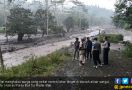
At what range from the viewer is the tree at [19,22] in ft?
150

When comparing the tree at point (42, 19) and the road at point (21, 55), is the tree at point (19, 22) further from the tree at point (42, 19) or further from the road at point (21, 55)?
the road at point (21, 55)

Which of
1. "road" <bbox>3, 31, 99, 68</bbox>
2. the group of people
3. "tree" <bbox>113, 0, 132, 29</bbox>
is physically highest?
"tree" <bbox>113, 0, 132, 29</bbox>

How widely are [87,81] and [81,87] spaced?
30.4 inches

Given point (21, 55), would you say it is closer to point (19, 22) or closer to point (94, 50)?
point (19, 22)

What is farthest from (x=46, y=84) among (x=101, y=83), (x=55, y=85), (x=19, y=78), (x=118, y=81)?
(x=118, y=81)

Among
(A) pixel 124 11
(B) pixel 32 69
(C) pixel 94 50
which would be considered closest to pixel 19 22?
(A) pixel 124 11

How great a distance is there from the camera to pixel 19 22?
46.3 meters

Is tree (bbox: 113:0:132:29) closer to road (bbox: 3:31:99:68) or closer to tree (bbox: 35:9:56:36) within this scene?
road (bbox: 3:31:99:68)

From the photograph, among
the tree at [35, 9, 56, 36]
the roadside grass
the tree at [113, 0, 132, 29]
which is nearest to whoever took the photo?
the roadside grass

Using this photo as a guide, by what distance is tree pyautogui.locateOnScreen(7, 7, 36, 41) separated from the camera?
45750mm

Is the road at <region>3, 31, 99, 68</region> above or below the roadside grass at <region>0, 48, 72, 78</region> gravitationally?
below

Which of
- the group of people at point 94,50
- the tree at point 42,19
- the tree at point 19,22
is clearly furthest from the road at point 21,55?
the tree at point 42,19

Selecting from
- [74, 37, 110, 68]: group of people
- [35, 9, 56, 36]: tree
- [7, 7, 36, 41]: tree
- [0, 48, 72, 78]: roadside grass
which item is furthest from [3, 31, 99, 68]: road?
[35, 9, 56, 36]: tree

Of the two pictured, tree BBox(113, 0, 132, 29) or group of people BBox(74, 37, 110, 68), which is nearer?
group of people BBox(74, 37, 110, 68)
